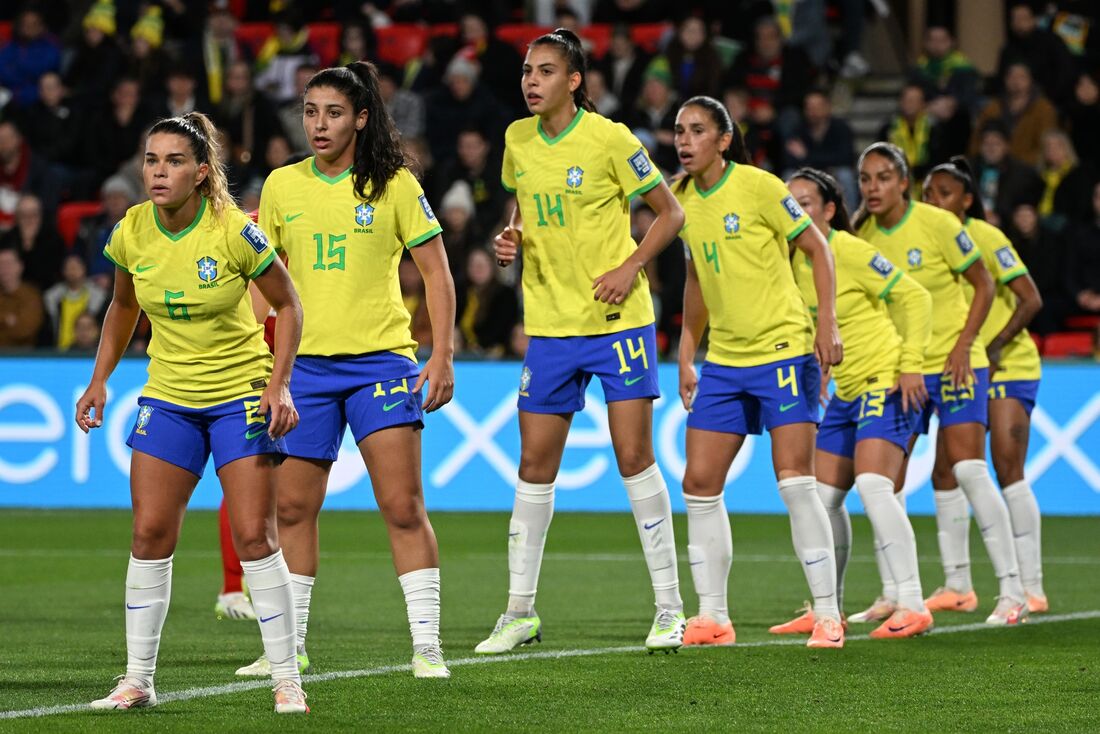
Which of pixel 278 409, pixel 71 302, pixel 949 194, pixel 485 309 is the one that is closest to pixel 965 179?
pixel 949 194

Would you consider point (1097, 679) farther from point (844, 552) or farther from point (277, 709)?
point (277, 709)

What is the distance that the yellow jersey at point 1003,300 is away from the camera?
9.39 meters

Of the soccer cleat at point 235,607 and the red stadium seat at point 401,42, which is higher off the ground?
the red stadium seat at point 401,42

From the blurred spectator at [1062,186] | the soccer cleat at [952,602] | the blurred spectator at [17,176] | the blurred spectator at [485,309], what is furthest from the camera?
the blurred spectator at [17,176]

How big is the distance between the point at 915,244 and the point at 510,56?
11043 millimetres

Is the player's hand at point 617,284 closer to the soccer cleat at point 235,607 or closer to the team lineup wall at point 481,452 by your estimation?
the soccer cleat at point 235,607

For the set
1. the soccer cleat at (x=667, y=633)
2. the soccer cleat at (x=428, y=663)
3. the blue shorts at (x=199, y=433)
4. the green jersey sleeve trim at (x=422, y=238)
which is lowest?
the soccer cleat at (x=667, y=633)

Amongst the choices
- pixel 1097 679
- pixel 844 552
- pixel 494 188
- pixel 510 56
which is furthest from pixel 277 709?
pixel 510 56

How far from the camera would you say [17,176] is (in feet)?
63.3

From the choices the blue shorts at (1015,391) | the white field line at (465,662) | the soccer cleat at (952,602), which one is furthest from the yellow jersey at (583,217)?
the blue shorts at (1015,391)

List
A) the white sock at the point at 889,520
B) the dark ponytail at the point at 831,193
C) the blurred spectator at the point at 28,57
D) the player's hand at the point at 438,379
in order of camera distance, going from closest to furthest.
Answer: the player's hand at the point at 438,379
the white sock at the point at 889,520
the dark ponytail at the point at 831,193
the blurred spectator at the point at 28,57

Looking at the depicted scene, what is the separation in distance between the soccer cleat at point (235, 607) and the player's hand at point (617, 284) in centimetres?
295

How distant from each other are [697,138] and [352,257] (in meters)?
1.90

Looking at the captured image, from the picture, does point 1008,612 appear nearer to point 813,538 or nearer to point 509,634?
point 813,538
